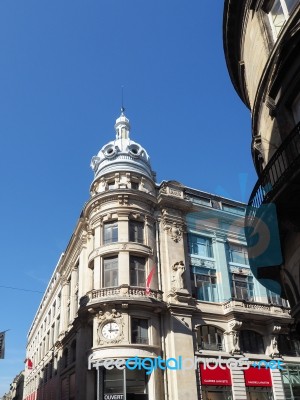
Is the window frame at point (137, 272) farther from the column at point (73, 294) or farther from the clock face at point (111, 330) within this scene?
the column at point (73, 294)

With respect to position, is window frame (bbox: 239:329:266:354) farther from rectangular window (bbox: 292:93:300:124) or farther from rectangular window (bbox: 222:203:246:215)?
rectangular window (bbox: 292:93:300:124)

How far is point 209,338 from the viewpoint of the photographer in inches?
1235

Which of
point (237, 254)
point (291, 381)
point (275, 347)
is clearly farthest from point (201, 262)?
point (291, 381)

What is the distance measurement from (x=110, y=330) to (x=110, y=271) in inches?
173

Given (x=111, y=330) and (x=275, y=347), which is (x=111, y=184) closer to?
(x=111, y=330)

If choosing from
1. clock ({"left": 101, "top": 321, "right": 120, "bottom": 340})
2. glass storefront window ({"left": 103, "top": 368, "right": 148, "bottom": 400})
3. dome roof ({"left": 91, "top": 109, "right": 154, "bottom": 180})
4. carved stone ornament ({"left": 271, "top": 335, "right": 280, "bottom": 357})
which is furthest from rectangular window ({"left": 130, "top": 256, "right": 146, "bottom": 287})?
carved stone ornament ({"left": 271, "top": 335, "right": 280, "bottom": 357})

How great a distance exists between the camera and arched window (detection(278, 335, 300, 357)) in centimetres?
3312

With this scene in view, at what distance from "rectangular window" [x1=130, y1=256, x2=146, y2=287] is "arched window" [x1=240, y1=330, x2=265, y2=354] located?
892cm

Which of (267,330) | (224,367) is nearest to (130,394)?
(224,367)

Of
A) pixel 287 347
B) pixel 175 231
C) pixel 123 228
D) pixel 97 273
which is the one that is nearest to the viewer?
pixel 97 273

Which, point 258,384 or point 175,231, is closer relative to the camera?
point 258,384

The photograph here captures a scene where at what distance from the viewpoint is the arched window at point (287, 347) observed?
33125 millimetres

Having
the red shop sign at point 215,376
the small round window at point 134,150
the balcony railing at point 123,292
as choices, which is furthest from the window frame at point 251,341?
the small round window at point 134,150

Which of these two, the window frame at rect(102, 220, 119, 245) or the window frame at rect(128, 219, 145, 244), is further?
the window frame at rect(128, 219, 145, 244)
